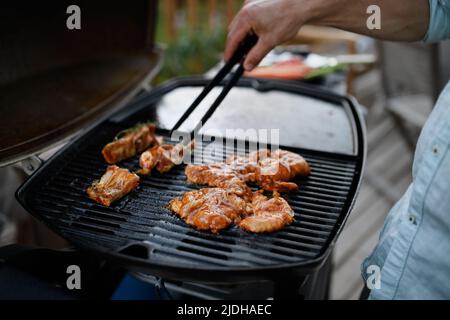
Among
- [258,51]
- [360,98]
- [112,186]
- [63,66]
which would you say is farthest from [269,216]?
[360,98]

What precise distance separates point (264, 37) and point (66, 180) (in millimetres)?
1212

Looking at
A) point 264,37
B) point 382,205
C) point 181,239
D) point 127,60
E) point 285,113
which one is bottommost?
point 382,205

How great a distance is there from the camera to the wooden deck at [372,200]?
4.03 meters

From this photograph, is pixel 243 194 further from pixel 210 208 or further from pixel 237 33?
pixel 237 33

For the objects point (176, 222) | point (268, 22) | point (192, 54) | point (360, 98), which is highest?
point (268, 22)

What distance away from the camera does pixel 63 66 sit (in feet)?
11.2

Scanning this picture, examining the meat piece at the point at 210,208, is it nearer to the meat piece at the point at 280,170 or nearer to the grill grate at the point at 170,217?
the grill grate at the point at 170,217

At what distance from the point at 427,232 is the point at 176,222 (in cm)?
101

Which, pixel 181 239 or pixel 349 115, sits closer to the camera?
pixel 181 239

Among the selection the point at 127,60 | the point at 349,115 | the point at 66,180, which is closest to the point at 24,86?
the point at 127,60

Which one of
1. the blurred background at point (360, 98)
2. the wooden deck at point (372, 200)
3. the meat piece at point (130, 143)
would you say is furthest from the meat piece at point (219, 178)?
the wooden deck at point (372, 200)
